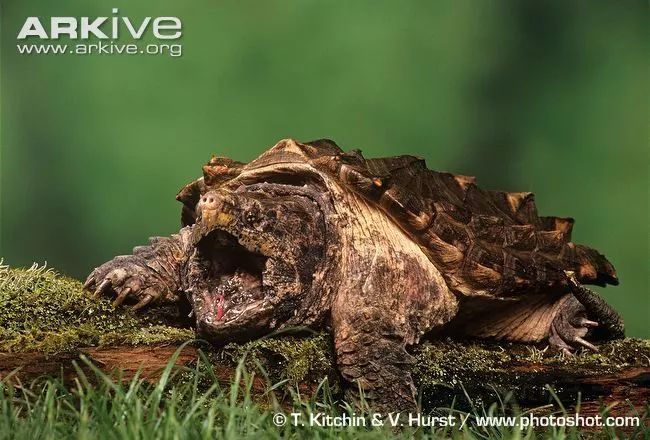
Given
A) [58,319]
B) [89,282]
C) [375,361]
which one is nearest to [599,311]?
[375,361]

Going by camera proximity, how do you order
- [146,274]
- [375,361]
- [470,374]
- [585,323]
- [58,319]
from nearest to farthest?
[58,319], [375,361], [470,374], [146,274], [585,323]

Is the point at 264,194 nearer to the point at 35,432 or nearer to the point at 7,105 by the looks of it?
the point at 35,432

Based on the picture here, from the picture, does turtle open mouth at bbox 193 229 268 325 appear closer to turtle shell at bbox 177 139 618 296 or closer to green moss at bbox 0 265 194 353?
green moss at bbox 0 265 194 353

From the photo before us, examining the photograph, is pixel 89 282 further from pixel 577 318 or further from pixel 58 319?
pixel 577 318

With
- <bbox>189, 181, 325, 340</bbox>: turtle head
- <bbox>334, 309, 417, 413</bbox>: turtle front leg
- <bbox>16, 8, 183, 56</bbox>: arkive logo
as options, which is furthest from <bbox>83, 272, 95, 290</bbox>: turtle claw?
<bbox>16, 8, 183, 56</bbox>: arkive logo

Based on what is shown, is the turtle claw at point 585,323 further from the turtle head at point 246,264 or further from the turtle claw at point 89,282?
the turtle claw at point 89,282

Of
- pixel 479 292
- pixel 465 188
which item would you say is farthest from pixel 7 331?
pixel 465 188
